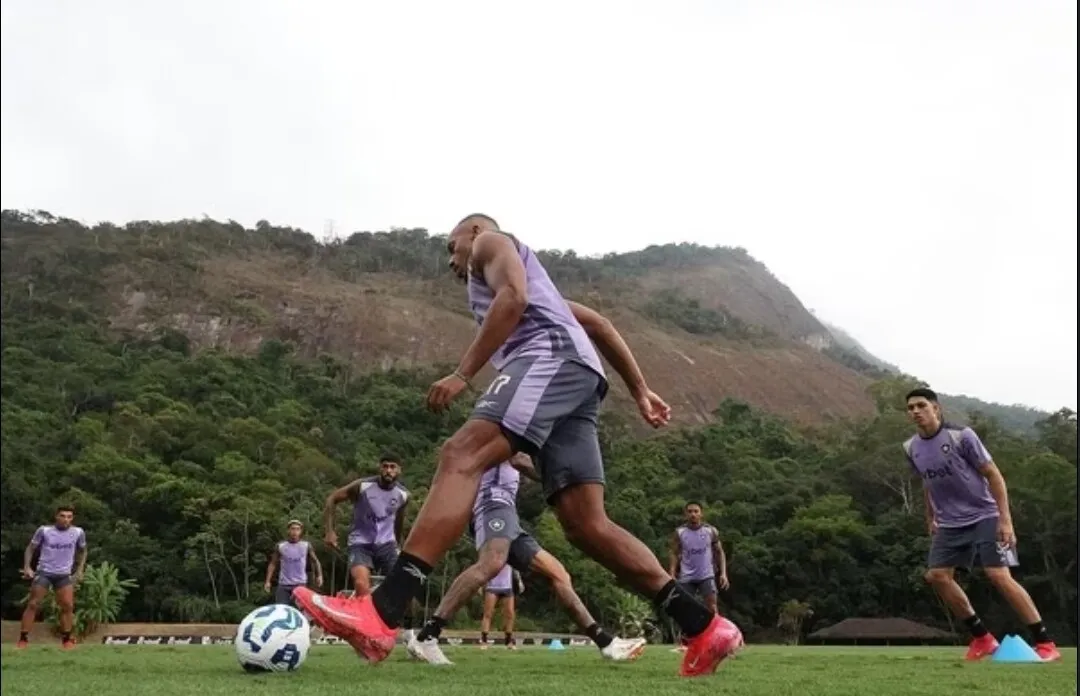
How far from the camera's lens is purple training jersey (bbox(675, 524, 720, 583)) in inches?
496

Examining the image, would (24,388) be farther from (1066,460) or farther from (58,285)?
(1066,460)

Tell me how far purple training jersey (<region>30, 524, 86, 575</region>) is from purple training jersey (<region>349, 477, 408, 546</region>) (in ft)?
15.2

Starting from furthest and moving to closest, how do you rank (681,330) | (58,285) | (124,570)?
(681,330) < (58,285) < (124,570)

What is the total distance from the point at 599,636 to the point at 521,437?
4.07m

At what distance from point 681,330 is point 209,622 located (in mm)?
95512

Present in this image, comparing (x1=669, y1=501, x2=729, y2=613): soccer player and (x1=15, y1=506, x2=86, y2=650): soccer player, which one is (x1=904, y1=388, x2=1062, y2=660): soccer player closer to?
(x1=669, y1=501, x2=729, y2=613): soccer player

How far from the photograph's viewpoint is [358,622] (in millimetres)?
3762

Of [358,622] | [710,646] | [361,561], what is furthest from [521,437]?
[361,561]

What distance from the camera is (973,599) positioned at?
139 ft

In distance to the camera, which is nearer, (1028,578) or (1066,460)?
(1028,578)

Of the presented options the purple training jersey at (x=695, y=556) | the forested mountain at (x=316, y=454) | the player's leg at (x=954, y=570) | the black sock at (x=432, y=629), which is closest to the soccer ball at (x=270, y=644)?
the black sock at (x=432, y=629)

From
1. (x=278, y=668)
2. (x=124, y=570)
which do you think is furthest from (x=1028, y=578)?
(x=278, y=668)

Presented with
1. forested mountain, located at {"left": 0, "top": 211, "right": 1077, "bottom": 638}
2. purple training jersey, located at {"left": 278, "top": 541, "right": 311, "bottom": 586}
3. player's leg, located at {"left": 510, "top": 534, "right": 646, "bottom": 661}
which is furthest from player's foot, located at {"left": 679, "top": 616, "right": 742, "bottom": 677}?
forested mountain, located at {"left": 0, "top": 211, "right": 1077, "bottom": 638}

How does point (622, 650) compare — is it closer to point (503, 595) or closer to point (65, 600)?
point (503, 595)
